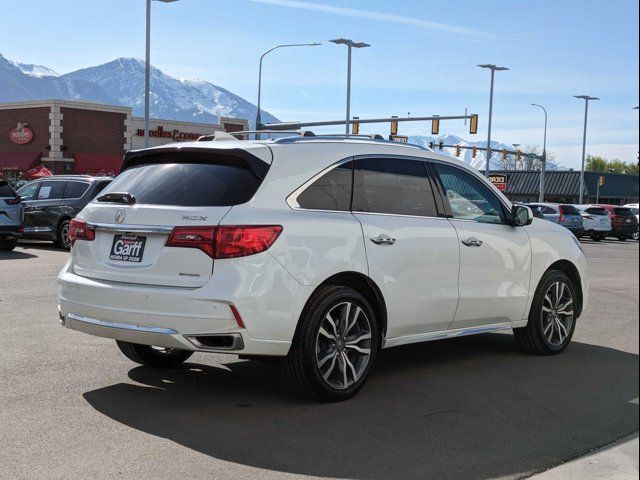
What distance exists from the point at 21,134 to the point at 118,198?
150 feet

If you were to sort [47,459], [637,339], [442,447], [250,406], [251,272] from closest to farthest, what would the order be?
[637,339]
[47,459]
[442,447]
[251,272]
[250,406]

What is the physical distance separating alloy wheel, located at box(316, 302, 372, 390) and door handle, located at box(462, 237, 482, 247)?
1.28 metres

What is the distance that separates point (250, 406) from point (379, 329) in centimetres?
111

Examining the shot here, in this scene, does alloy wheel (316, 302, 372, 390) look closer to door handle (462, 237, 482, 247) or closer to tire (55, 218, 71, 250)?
door handle (462, 237, 482, 247)

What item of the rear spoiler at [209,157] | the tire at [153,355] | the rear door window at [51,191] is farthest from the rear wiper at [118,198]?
the rear door window at [51,191]

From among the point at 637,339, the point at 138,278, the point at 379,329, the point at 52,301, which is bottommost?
the point at 52,301

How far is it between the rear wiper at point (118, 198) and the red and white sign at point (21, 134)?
45.1 metres

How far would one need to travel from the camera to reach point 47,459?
168 inches

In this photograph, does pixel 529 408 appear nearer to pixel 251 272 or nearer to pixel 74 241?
pixel 251 272

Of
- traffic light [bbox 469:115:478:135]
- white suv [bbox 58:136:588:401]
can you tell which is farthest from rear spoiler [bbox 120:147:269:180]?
traffic light [bbox 469:115:478:135]

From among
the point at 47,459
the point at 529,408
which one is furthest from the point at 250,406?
the point at 529,408

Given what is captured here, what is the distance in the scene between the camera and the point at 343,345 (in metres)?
5.50

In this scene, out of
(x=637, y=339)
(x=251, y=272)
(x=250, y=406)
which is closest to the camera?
(x=637, y=339)

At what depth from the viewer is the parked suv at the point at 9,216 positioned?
58.7 ft
